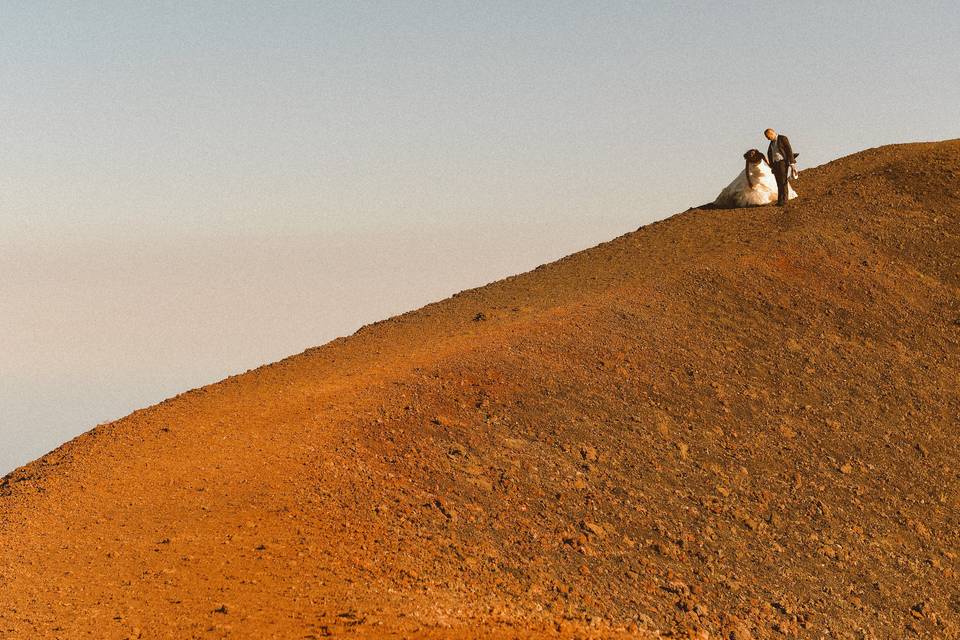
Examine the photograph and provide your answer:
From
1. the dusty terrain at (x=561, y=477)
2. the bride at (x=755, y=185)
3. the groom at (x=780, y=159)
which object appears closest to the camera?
the dusty terrain at (x=561, y=477)

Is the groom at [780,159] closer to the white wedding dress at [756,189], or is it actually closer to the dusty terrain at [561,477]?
the white wedding dress at [756,189]

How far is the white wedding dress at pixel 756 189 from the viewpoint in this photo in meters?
22.0

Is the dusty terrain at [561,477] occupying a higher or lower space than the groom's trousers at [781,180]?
lower

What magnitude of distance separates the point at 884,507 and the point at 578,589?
564cm

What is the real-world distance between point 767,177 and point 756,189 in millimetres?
377

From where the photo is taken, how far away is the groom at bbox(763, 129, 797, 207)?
70.9 feet

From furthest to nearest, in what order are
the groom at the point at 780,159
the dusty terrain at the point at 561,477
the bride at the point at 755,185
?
the bride at the point at 755,185, the groom at the point at 780,159, the dusty terrain at the point at 561,477

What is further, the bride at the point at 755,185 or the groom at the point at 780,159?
the bride at the point at 755,185

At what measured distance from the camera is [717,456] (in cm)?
1380

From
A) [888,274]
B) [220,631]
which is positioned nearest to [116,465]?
[220,631]

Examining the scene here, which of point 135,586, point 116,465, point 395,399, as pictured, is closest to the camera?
point 135,586

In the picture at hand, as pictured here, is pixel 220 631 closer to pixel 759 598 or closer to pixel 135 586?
pixel 135 586

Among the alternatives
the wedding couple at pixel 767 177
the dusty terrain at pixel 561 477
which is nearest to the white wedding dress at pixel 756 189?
the wedding couple at pixel 767 177

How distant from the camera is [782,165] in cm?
2170
